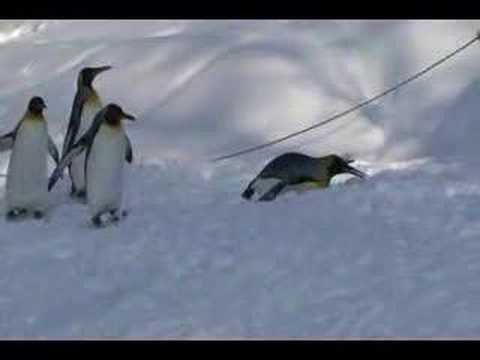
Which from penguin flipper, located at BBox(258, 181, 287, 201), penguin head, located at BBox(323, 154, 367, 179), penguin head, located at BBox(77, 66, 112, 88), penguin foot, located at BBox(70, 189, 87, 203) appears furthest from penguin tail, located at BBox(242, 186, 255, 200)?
penguin head, located at BBox(77, 66, 112, 88)

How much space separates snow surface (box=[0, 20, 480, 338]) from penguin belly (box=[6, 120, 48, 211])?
68mm

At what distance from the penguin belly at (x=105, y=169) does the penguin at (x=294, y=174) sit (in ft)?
1.96

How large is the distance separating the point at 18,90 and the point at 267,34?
1473mm

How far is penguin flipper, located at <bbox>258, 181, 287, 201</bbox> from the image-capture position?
4473 millimetres

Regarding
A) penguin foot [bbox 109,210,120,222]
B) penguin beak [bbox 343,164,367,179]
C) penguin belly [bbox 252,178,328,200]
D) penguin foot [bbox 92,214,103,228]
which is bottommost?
A: penguin beak [bbox 343,164,367,179]

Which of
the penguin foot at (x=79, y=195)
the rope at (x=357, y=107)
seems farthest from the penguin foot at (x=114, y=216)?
the rope at (x=357, y=107)

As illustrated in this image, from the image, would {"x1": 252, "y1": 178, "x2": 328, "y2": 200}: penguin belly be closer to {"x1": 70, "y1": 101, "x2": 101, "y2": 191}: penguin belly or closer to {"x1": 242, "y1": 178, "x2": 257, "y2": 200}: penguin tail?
{"x1": 242, "y1": 178, "x2": 257, "y2": 200}: penguin tail

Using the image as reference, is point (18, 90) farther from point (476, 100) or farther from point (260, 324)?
point (260, 324)

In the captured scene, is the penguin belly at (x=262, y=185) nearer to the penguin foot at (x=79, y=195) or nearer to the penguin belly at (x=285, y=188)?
the penguin belly at (x=285, y=188)

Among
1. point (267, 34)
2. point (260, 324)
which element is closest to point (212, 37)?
point (267, 34)

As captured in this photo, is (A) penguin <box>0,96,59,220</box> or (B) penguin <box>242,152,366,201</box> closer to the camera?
(A) penguin <box>0,96,59,220</box>

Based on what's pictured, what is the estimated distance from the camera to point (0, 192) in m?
5.07

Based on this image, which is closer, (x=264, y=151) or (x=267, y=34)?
(x=264, y=151)
